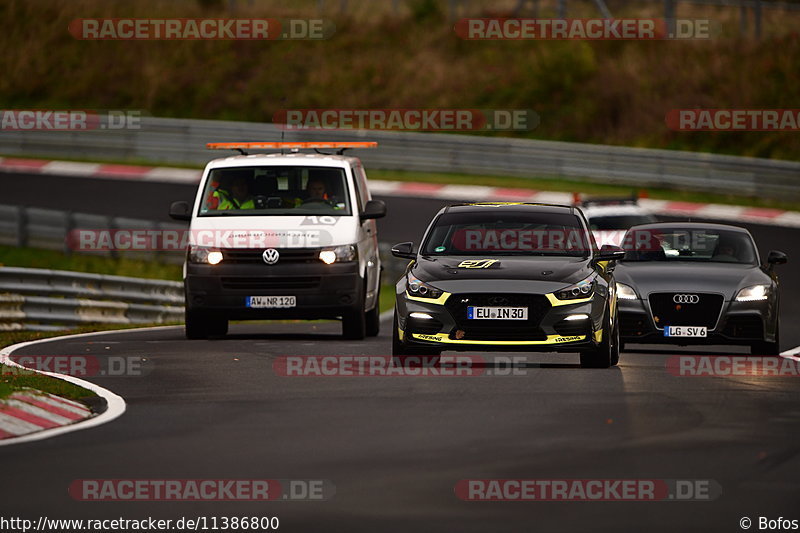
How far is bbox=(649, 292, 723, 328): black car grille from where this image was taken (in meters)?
17.3

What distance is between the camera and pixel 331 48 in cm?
5562

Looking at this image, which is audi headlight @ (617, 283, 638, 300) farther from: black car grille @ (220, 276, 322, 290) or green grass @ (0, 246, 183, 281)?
green grass @ (0, 246, 183, 281)

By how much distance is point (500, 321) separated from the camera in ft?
48.2

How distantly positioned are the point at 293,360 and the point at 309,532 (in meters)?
8.30

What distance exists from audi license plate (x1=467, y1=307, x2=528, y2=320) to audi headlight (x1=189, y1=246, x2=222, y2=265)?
4.43m

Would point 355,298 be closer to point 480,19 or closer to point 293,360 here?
point 293,360

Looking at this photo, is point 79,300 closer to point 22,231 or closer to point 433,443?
point 22,231

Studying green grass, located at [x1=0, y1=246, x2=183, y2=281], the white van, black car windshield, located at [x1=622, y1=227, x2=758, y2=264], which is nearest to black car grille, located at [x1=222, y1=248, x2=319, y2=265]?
the white van

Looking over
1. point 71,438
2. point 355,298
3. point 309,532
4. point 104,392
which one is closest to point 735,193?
point 355,298

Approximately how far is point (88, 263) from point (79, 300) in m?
7.96

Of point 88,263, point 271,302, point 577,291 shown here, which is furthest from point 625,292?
point 88,263

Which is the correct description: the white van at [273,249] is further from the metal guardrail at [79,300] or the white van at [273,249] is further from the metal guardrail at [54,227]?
the metal guardrail at [54,227]

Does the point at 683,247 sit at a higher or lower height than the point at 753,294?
higher

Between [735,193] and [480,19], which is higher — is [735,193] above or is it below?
below
